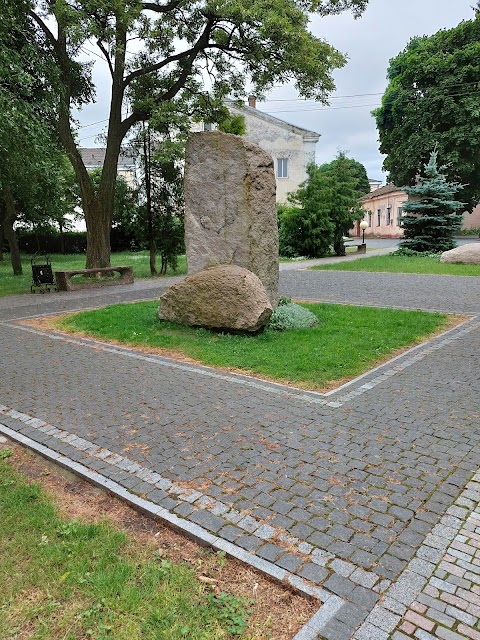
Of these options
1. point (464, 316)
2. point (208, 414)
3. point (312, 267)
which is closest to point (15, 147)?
point (208, 414)

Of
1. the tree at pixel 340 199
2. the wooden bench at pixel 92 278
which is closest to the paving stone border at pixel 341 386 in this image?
the wooden bench at pixel 92 278

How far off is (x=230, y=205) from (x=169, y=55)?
959 centimetres

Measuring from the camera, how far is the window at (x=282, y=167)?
33.3m

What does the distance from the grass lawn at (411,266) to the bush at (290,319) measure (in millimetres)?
8946

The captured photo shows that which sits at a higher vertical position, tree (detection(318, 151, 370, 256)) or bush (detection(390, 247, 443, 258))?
tree (detection(318, 151, 370, 256))

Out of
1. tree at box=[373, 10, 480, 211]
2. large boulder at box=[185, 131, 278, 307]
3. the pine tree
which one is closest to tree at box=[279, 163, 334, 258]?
the pine tree

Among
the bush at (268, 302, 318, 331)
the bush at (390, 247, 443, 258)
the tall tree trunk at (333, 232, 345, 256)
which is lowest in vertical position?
the bush at (268, 302, 318, 331)

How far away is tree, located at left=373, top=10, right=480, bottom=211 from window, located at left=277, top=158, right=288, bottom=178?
7.37 m

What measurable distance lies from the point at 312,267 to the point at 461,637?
691 inches

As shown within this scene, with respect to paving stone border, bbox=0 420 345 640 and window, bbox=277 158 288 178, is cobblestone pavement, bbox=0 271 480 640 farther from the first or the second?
window, bbox=277 158 288 178

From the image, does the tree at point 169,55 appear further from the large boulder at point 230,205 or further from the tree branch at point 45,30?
the large boulder at point 230,205

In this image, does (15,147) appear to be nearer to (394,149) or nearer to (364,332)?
(364,332)

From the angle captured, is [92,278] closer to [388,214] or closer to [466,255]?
[466,255]

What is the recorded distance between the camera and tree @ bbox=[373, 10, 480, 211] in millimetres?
28703
